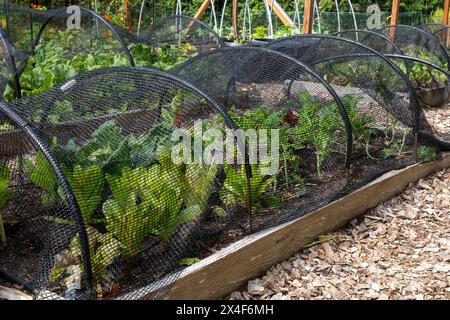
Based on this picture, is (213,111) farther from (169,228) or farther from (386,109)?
(386,109)

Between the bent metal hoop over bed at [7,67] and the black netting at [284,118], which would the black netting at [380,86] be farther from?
the bent metal hoop over bed at [7,67]

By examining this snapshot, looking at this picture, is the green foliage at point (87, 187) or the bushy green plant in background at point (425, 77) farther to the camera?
the bushy green plant in background at point (425, 77)

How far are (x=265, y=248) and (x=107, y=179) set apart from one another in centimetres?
88

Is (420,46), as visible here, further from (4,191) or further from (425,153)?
(4,191)

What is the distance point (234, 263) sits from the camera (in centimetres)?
243

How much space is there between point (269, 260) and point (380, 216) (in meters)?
1.11

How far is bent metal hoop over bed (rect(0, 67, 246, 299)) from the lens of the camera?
2.12 meters

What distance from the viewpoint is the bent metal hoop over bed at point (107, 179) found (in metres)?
2.12

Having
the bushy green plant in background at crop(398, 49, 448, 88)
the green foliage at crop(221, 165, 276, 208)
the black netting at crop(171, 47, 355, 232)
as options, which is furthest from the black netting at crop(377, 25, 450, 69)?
the green foliage at crop(221, 165, 276, 208)

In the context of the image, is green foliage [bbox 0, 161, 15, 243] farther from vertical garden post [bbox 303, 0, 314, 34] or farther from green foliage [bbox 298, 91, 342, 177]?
vertical garden post [bbox 303, 0, 314, 34]

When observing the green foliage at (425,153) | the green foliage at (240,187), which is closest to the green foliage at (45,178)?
the green foliage at (240,187)

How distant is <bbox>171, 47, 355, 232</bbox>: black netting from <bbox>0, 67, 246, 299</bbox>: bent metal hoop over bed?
15.2 inches

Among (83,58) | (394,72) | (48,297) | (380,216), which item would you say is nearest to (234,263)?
(48,297)

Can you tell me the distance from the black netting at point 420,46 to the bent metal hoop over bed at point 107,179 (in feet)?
15.5
